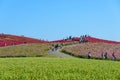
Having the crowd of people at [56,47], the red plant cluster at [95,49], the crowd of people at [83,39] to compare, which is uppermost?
the crowd of people at [83,39]

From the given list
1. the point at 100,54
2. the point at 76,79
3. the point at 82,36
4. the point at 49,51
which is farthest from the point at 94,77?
the point at 82,36

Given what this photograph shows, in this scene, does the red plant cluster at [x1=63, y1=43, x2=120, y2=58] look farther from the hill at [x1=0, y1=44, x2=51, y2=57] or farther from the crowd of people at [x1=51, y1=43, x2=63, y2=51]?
the hill at [x1=0, y1=44, x2=51, y2=57]

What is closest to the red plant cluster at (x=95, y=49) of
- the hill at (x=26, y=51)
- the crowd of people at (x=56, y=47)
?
the crowd of people at (x=56, y=47)

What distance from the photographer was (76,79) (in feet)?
60.3

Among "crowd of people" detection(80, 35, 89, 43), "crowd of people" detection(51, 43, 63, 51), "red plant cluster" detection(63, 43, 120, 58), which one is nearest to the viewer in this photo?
"red plant cluster" detection(63, 43, 120, 58)

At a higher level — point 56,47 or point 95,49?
point 56,47

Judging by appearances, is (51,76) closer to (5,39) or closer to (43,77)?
(43,77)

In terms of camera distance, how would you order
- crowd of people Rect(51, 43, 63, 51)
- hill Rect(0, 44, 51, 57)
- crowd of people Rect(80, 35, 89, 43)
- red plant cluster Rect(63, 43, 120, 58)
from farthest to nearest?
crowd of people Rect(80, 35, 89, 43) < crowd of people Rect(51, 43, 63, 51) < hill Rect(0, 44, 51, 57) < red plant cluster Rect(63, 43, 120, 58)

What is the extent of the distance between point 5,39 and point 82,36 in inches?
629

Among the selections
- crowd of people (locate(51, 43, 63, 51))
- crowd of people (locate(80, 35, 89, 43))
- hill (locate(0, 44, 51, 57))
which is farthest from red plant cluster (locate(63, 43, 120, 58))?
crowd of people (locate(80, 35, 89, 43))

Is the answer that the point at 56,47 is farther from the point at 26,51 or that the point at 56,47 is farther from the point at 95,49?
the point at 95,49

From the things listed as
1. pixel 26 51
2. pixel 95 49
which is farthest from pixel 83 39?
pixel 26 51

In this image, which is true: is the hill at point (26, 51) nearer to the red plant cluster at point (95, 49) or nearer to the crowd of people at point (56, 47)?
→ the crowd of people at point (56, 47)

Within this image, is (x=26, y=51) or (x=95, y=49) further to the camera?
(x=26, y=51)
